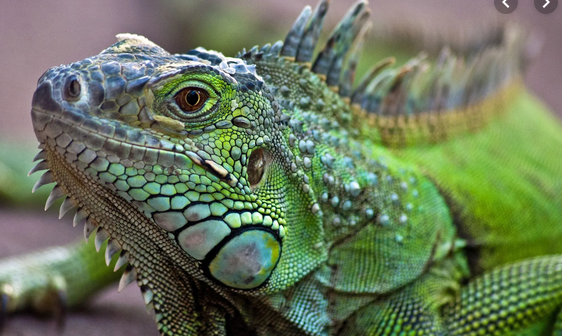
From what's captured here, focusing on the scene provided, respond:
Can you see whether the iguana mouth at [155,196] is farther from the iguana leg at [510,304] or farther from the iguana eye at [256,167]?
the iguana leg at [510,304]

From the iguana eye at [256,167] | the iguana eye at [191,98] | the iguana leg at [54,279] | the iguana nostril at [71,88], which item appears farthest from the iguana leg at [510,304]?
the iguana leg at [54,279]

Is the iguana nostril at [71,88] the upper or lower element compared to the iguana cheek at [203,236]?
upper

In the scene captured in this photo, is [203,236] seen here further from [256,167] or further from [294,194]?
[294,194]

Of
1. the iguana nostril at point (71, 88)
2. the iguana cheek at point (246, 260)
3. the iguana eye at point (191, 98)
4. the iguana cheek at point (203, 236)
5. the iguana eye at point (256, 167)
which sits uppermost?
the iguana nostril at point (71, 88)

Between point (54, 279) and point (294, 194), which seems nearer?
point (294, 194)

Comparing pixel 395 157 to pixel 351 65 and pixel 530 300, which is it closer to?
pixel 351 65

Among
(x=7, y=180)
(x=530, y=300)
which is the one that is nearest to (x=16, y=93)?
(x=7, y=180)

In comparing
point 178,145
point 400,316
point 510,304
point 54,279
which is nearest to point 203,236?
point 178,145
